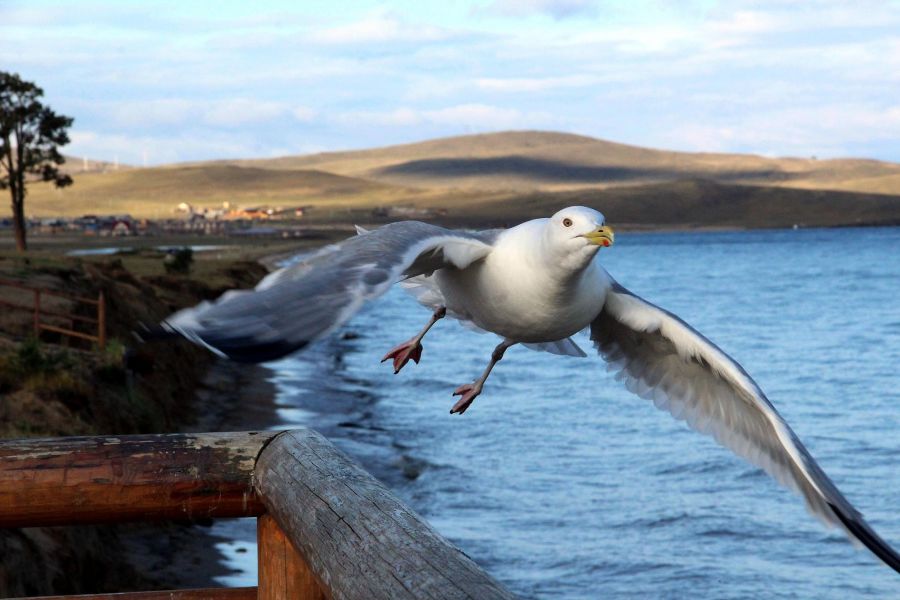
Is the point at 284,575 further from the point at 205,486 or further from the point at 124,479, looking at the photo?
the point at 124,479

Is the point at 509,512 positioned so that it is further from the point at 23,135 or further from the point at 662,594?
the point at 23,135

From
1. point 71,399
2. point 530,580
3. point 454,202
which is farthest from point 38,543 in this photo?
point 454,202

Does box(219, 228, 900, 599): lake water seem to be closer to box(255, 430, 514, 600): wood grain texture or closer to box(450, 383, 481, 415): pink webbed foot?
box(255, 430, 514, 600): wood grain texture

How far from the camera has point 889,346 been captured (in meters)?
49.3

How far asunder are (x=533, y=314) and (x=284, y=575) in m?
1.43

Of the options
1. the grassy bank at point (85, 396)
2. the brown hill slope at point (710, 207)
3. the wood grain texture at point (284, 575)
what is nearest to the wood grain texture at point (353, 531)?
the wood grain texture at point (284, 575)

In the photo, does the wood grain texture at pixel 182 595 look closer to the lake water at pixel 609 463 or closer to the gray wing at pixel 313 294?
the gray wing at pixel 313 294

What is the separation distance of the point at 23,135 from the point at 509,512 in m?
37.1

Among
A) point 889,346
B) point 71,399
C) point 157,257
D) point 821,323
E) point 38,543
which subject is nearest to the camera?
point 38,543

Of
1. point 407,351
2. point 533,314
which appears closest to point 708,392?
point 407,351

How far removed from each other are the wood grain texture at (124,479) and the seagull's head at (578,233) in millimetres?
1201

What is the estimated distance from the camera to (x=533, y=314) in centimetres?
471

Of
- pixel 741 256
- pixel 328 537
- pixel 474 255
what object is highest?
pixel 474 255

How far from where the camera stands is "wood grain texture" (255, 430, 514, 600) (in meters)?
2.57
